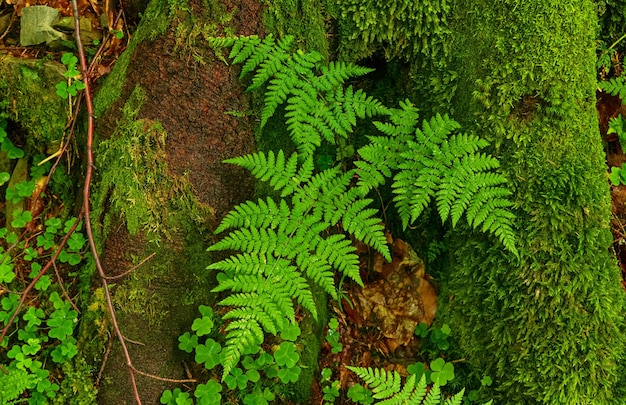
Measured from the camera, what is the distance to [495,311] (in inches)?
126

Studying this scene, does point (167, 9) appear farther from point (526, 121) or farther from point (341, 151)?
point (526, 121)

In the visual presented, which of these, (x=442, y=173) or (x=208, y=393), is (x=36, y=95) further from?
(x=442, y=173)

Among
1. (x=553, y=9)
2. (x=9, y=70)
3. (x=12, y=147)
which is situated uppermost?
(x=553, y=9)

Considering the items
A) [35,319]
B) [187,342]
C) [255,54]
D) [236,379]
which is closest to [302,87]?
[255,54]

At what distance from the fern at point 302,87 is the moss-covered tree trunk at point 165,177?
17cm

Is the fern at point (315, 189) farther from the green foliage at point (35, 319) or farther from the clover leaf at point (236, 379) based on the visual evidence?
the green foliage at point (35, 319)

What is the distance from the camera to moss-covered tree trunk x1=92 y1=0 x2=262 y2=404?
3.12 m

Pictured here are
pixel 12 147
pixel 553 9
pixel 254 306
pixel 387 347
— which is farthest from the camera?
pixel 12 147

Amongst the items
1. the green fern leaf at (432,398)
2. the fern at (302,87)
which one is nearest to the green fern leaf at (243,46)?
the fern at (302,87)

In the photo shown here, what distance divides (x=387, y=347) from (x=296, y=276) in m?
1.02

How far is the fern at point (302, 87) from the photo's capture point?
3.11 metres

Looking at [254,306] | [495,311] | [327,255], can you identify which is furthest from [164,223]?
[495,311]

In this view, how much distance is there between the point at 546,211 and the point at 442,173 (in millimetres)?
630

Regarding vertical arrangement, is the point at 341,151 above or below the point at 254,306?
above
